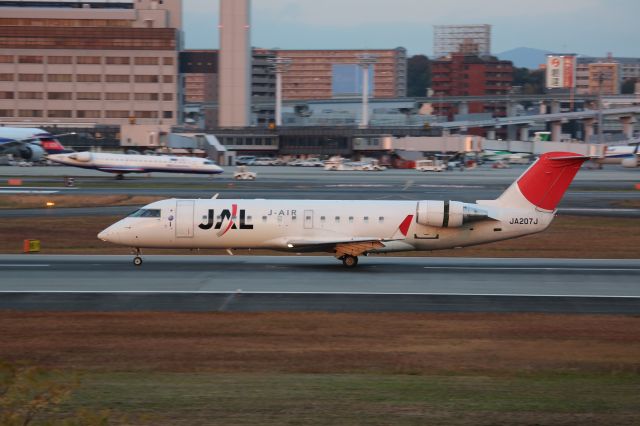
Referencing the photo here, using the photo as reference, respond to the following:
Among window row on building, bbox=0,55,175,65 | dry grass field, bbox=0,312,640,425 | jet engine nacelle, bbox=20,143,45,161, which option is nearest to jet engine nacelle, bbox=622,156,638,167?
window row on building, bbox=0,55,175,65

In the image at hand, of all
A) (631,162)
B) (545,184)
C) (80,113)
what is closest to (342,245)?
(545,184)

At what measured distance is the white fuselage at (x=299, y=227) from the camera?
33.3m

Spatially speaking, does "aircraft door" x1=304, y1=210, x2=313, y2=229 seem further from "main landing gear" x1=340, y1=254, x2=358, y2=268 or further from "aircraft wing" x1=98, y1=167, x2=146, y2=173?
"aircraft wing" x1=98, y1=167, x2=146, y2=173

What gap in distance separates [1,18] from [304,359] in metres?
146

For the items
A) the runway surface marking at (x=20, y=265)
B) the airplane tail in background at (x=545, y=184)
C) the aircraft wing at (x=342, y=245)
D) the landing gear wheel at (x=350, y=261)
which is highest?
the airplane tail in background at (x=545, y=184)

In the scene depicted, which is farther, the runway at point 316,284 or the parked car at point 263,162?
the parked car at point 263,162

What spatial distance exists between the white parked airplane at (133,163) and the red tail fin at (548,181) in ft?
198

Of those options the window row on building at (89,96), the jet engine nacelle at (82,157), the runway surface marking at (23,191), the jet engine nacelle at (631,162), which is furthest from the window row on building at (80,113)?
the runway surface marking at (23,191)

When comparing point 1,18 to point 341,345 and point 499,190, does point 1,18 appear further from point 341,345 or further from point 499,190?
point 341,345

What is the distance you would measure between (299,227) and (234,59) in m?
119

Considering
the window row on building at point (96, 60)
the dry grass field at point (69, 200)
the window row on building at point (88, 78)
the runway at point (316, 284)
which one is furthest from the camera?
the window row on building at point (88, 78)

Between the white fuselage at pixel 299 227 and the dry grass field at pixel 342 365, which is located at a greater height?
the white fuselage at pixel 299 227

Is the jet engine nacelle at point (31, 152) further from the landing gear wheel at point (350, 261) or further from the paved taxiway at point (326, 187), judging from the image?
the landing gear wheel at point (350, 261)

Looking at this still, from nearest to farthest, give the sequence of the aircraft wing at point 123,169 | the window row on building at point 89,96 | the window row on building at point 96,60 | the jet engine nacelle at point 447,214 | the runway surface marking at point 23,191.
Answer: the jet engine nacelle at point 447,214 → the runway surface marking at point 23,191 → the aircraft wing at point 123,169 → the window row on building at point 96,60 → the window row on building at point 89,96
